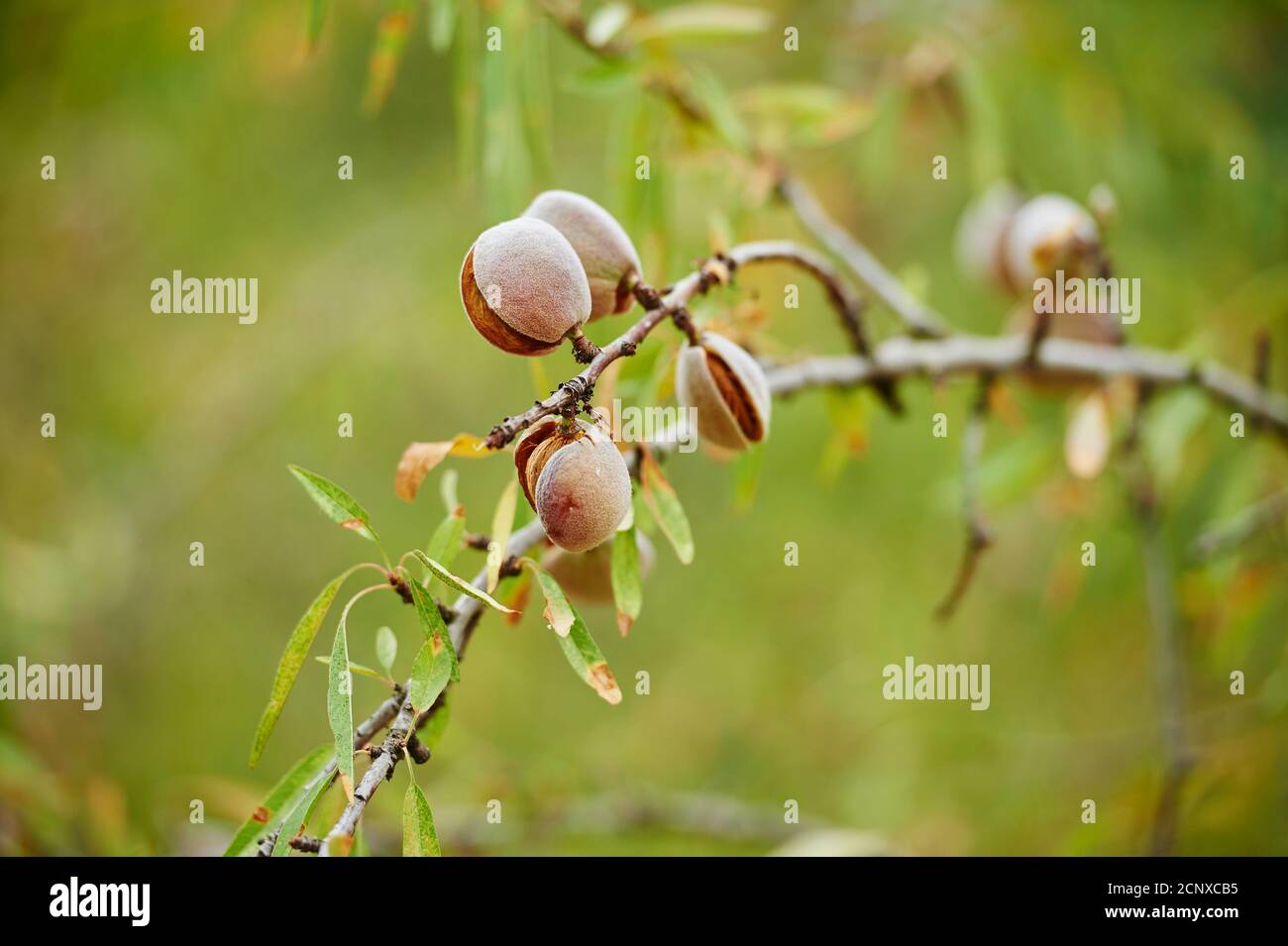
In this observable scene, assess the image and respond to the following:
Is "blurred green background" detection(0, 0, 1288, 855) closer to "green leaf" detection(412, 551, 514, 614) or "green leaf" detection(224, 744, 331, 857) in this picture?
"green leaf" detection(224, 744, 331, 857)

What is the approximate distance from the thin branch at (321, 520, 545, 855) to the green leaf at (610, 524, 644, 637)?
0.20 feet

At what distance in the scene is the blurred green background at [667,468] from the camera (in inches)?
68.8

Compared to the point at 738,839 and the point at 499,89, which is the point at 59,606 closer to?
the point at 738,839

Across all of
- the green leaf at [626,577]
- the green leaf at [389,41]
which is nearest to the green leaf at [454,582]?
the green leaf at [626,577]

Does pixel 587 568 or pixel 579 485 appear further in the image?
pixel 587 568

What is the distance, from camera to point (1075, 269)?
126 cm

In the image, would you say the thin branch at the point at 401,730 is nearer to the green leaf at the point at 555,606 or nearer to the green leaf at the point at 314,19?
the green leaf at the point at 555,606

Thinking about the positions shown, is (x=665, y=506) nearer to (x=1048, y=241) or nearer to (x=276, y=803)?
(x=276, y=803)

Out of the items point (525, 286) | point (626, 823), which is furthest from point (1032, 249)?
point (626, 823)

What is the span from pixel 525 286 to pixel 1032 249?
2.64 ft

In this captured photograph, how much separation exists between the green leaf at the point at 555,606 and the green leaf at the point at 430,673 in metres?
0.07

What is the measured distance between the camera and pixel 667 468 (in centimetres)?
170

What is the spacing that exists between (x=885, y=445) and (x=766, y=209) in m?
1.06
